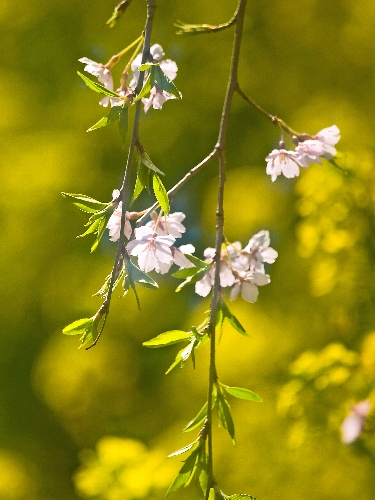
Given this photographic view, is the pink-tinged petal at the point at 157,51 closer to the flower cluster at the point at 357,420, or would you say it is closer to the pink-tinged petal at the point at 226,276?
the pink-tinged petal at the point at 226,276

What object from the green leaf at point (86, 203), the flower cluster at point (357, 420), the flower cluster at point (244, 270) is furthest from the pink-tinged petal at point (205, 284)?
the flower cluster at point (357, 420)

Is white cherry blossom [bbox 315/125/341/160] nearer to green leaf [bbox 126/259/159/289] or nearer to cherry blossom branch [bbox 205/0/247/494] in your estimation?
cherry blossom branch [bbox 205/0/247/494]

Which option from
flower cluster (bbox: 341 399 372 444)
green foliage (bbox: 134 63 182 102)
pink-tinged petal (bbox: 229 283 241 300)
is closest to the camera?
green foliage (bbox: 134 63 182 102)

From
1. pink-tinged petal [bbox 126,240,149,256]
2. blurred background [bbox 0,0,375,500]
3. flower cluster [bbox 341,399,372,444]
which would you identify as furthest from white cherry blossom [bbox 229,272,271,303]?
blurred background [bbox 0,0,375,500]

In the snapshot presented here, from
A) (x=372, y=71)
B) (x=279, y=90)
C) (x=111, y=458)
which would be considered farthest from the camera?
(x=279, y=90)

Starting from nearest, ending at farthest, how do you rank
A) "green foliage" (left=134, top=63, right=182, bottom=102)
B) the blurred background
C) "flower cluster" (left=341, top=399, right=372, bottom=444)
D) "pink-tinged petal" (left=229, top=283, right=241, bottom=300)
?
"green foliage" (left=134, top=63, right=182, bottom=102) < "pink-tinged petal" (left=229, top=283, right=241, bottom=300) < "flower cluster" (left=341, top=399, right=372, bottom=444) < the blurred background

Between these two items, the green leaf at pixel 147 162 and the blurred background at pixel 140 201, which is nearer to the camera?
the green leaf at pixel 147 162

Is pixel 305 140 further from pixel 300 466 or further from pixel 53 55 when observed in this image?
pixel 53 55

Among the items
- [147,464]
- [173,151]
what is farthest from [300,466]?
[173,151]
